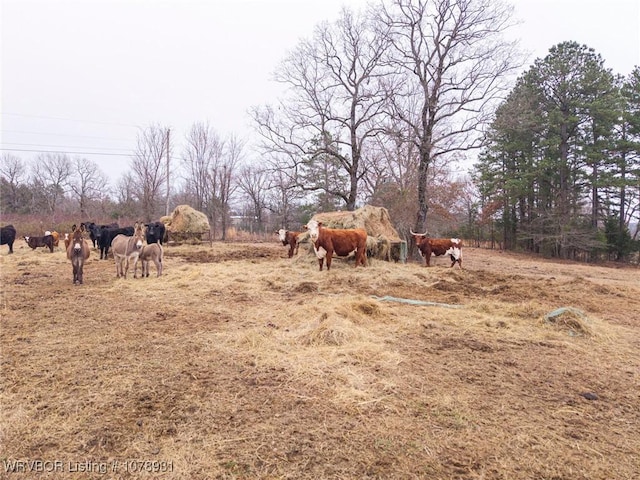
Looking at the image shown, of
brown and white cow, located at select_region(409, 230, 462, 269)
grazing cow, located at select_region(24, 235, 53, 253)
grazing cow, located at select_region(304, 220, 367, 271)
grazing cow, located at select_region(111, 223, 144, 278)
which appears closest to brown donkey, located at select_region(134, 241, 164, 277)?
grazing cow, located at select_region(111, 223, 144, 278)

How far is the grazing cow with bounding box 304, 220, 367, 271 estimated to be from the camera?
34.7ft

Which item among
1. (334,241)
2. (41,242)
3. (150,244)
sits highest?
(334,241)

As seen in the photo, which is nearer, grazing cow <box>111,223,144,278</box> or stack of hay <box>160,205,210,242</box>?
grazing cow <box>111,223,144,278</box>

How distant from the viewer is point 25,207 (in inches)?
1441

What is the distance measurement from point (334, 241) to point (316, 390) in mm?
7702

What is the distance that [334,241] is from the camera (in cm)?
1073

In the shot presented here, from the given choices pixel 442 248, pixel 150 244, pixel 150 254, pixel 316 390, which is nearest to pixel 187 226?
pixel 150 244

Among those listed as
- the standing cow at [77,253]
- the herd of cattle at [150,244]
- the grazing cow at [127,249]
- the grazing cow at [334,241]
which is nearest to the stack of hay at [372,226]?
the herd of cattle at [150,244]

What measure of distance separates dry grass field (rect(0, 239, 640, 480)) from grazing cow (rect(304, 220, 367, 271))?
4354 millimetres

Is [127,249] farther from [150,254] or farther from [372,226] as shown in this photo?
[372,226]

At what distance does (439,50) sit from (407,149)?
7.28 m

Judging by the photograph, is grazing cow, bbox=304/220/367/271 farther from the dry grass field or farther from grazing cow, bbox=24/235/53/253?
grazing cow, bbox=24/235/53/253

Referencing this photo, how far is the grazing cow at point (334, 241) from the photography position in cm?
1059

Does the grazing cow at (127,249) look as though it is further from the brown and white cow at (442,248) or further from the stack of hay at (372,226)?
the brown and white cow at (442,248)
